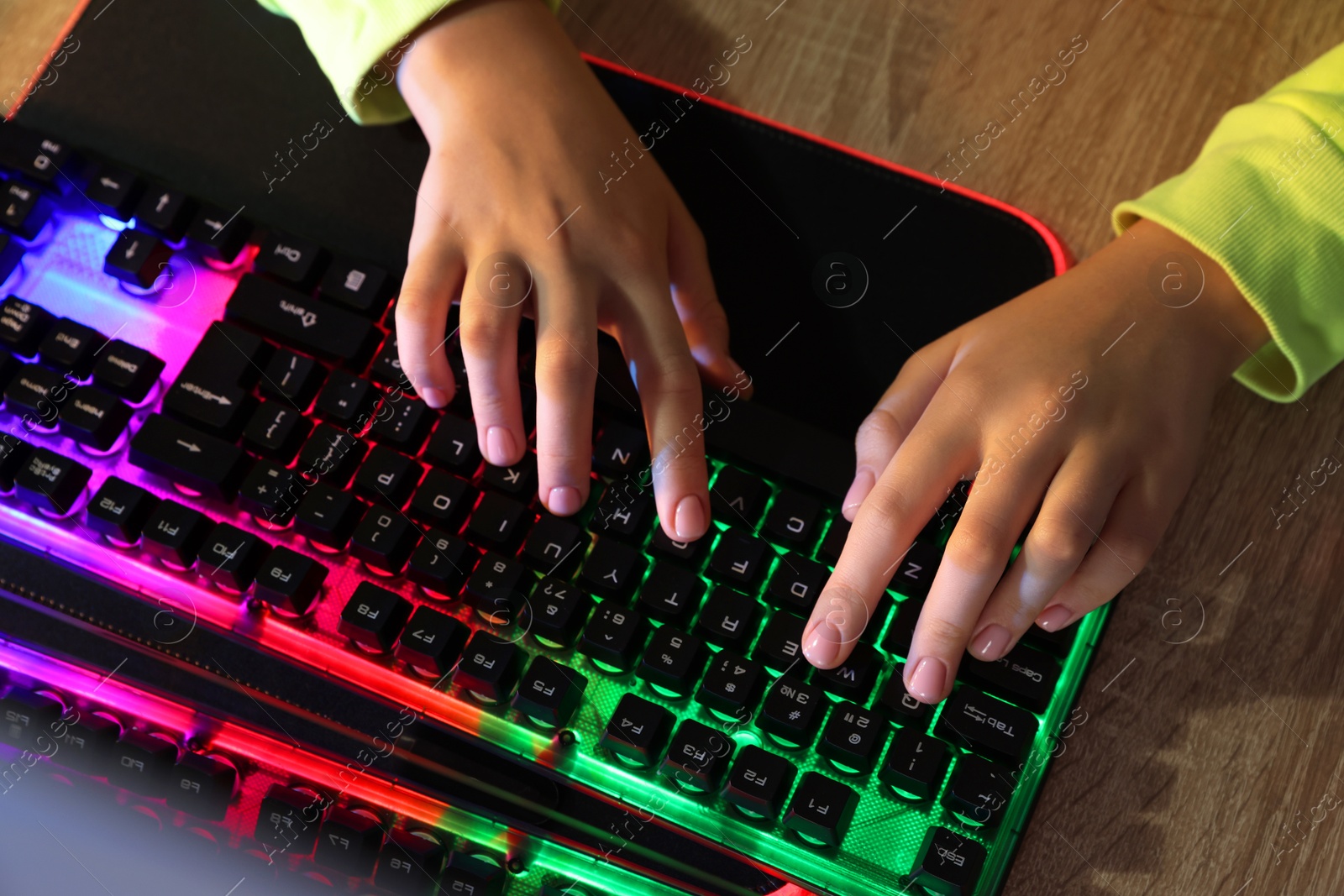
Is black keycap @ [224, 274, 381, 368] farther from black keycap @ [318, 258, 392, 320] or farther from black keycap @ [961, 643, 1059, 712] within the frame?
black keycap @ [961, 643, 1059, 712]

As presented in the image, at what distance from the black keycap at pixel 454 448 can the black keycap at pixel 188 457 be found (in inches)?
4.1

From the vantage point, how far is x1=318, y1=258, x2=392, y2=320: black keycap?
53 centimetres

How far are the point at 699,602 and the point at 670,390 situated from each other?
0.12m

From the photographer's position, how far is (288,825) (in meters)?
0.49

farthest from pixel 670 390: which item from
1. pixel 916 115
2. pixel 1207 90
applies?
pixel 1207 90

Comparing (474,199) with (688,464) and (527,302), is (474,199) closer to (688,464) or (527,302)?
(527,302)

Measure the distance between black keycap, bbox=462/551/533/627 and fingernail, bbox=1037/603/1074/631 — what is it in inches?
10.5

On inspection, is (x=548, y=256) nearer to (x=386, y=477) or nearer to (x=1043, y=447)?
(x=386, y=477)

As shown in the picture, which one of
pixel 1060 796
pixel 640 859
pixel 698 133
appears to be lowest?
pixel 640 859

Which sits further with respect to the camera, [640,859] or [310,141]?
[310,141]

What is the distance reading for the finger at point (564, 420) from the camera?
1.61ft

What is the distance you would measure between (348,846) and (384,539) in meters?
0.16

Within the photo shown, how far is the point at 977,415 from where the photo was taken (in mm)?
514

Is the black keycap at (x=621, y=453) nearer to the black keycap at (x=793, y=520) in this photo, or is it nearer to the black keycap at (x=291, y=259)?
the black keycap at (x=793, y=520)
